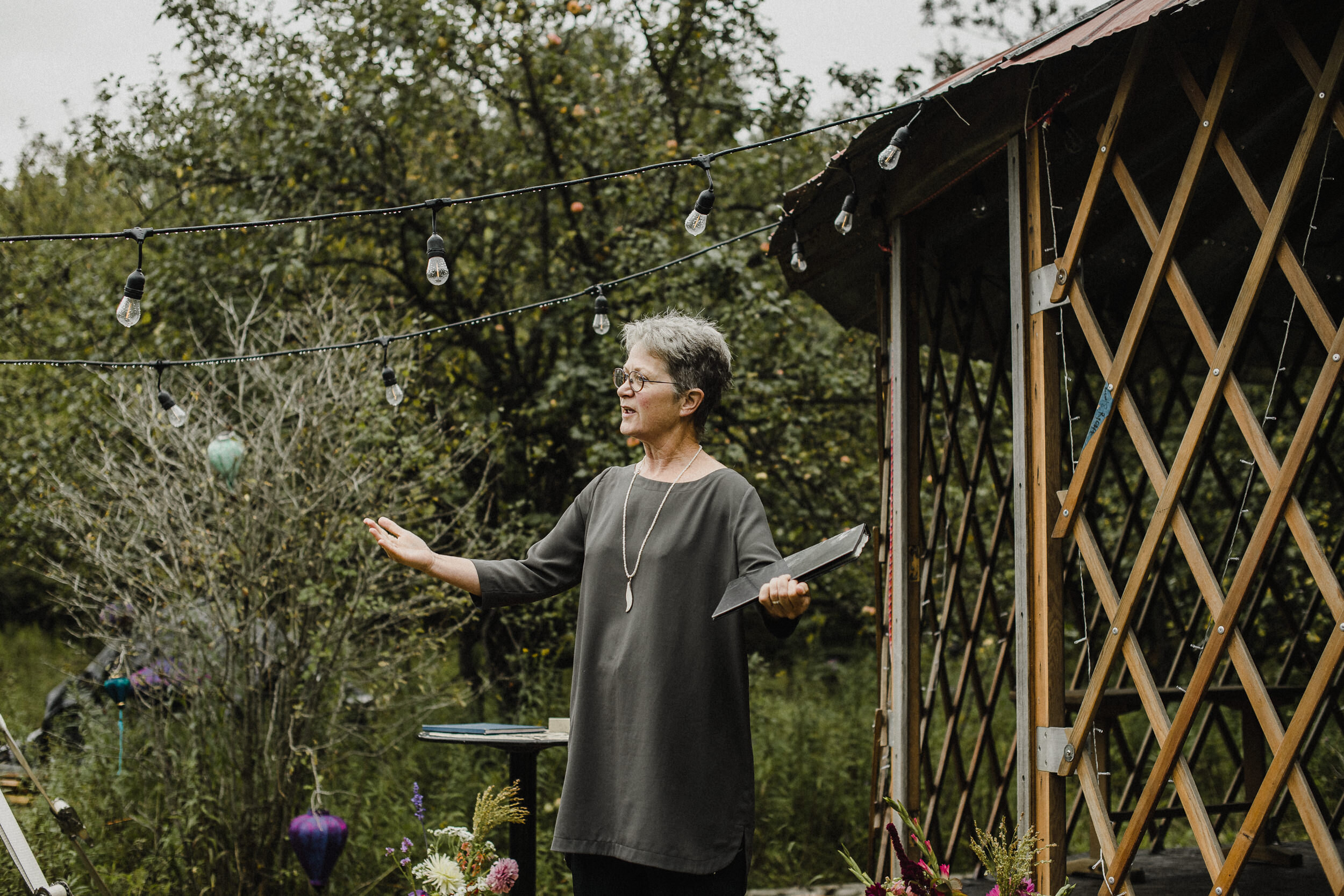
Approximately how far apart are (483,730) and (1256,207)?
1948mm

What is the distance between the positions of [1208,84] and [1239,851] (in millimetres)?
1868

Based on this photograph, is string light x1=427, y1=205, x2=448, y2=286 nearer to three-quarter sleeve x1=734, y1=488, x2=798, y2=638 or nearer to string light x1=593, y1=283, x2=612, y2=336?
string light x1=593, y1=283, x2=612, y2=336

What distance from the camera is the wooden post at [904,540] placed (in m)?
2.88

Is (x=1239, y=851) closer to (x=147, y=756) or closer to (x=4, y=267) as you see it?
(x=147, y=756)

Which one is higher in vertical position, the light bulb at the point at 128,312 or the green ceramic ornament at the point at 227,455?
the light bulb at the point at 128,312

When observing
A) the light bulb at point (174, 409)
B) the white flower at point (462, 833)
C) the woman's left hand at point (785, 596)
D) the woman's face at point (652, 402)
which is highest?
the light bulb at point (174, 409)

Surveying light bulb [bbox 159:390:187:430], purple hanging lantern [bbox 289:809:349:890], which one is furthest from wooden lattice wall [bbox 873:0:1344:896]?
light bulb [bbox 159:390:187:430]

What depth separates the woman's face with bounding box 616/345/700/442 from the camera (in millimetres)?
1955

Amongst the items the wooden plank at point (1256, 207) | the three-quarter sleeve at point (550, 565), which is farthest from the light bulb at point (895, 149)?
the three-quarter sleeve at point (550, 565)

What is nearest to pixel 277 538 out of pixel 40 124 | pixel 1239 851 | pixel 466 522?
pixel 466 522

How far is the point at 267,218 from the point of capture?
5.25 metres

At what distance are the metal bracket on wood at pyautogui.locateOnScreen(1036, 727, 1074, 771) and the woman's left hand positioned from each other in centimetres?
90

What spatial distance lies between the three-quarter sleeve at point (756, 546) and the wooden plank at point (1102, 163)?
0.88 metres

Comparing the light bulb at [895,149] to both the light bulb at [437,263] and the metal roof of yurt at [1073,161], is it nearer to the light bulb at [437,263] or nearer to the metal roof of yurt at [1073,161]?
the metal roof of yurt at [1073,161]
